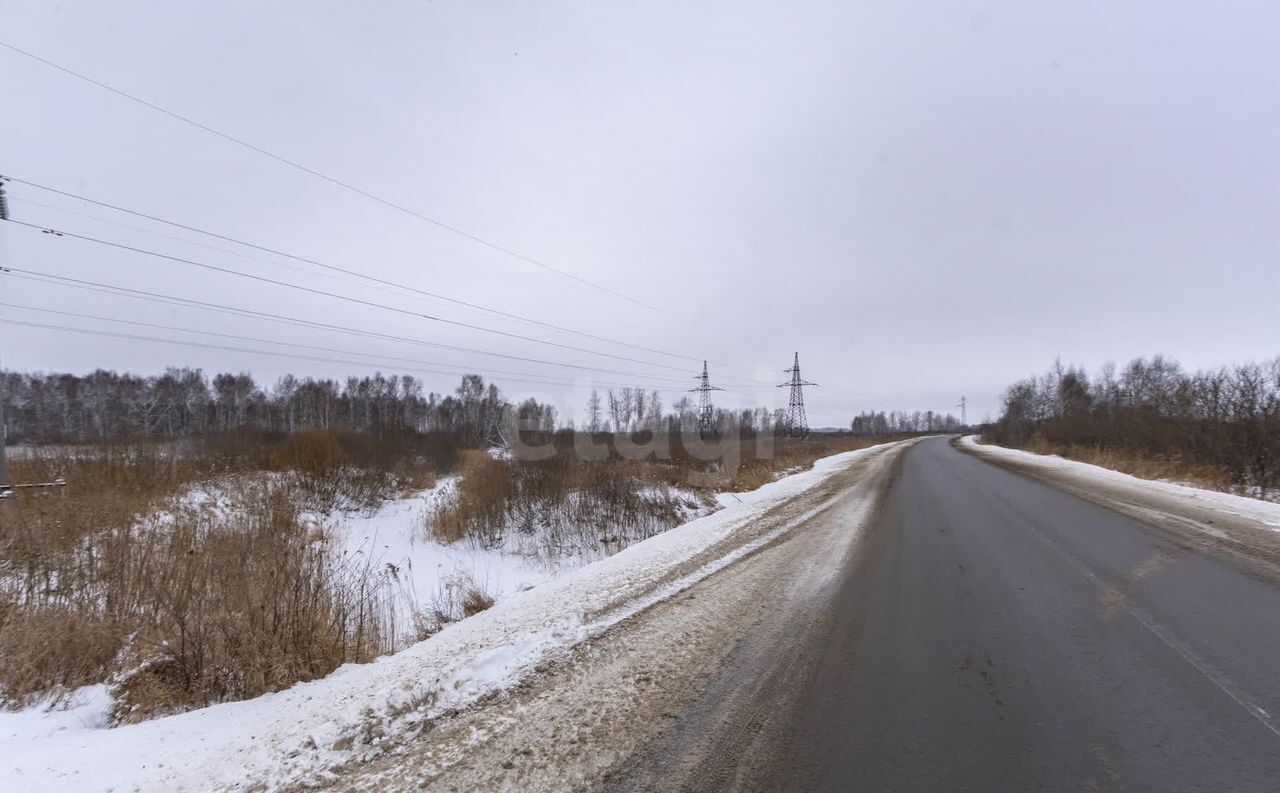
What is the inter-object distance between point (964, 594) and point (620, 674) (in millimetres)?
3916

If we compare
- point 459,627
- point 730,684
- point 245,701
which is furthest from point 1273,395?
point 245,701

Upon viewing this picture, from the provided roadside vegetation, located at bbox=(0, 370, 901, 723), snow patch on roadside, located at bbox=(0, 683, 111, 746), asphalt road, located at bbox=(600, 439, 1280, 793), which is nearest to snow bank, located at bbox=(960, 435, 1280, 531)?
asphalt road, located at bbox=(600, 439, 1280, 793)

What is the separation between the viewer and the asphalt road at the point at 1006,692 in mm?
2668

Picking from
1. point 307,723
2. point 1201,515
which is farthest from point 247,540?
point 1201,515

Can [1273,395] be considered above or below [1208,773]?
above

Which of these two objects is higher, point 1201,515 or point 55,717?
point 1201,515

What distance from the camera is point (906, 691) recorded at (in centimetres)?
352

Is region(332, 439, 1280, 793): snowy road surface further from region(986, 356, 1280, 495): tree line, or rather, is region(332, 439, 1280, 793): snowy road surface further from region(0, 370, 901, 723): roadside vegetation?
region(986, 356, 1280, 495): tree line

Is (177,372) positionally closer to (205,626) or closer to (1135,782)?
(205,626)

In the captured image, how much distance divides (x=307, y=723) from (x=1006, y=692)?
14.5 ft

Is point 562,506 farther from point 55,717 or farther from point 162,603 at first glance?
point 55,717

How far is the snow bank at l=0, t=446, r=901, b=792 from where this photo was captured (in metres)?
2.83

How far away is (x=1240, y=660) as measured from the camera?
12.8ft

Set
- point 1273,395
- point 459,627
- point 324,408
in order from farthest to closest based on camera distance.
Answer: point 324,408 < point 1273,395 < point 459,627
